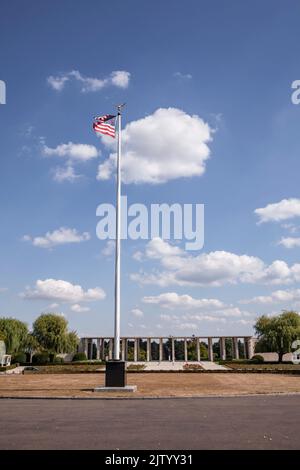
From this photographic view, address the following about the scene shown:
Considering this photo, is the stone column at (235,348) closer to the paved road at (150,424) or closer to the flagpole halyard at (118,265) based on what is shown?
the flagpole halyard at (118,265)

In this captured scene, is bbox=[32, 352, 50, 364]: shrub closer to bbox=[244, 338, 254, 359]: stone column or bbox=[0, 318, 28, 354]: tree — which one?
bbox=[0, 318, 28, 354]: tree

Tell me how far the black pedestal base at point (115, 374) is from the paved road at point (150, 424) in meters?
3.08

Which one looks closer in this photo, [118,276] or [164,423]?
[164,423]

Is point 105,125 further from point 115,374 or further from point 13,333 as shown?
point 13,333

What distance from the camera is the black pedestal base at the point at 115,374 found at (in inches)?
773

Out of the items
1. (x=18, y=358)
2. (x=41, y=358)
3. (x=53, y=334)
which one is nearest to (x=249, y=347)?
(x=53, y=334)

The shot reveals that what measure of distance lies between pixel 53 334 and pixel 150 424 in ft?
187

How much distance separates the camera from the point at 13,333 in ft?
205

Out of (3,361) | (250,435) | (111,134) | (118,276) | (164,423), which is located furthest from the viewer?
(3,361)
